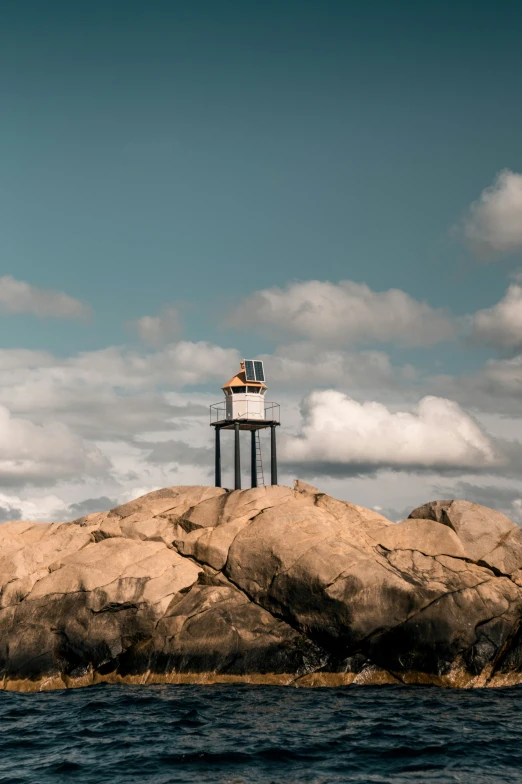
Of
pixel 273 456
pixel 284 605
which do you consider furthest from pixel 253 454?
pixel 284 605

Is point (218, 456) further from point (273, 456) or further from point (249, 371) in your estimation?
point (249, 371)

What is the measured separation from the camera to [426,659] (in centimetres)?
2350

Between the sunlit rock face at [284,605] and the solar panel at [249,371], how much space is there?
1310 centimetres

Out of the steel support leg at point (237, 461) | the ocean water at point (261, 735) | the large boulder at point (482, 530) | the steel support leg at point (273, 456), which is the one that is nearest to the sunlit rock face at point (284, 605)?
the large boulder at point (482, 530)

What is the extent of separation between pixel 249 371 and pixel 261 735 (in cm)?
2473

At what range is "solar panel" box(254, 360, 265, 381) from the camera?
41156mm

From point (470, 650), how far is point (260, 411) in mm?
19784

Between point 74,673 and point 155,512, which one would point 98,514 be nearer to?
point 155,512

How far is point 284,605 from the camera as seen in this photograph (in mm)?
24766

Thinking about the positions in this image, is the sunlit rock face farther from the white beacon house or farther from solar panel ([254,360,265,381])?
solar panel ([254,360,265,381])

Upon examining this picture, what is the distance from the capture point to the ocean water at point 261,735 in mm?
15516

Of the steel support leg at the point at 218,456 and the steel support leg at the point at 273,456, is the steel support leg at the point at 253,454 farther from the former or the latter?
the steel support leg at the point at 218,456

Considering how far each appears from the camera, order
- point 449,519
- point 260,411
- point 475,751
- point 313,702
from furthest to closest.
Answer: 1. point 260,411
2. point 449,519
3. point 313,702
4. point 475,751

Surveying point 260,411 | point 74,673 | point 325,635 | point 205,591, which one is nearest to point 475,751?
point 325,635
